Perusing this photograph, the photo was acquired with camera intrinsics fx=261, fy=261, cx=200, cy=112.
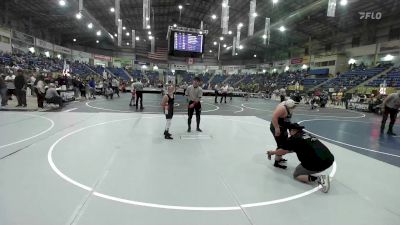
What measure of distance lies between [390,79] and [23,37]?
41519 mm

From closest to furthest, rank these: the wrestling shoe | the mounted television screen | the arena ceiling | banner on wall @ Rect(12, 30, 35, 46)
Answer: the wrestling shoe
the mounted television screen
the arena ceiling
banner on wall @ Rect(12, 30, 35, 46)

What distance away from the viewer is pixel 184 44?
52.0 feet

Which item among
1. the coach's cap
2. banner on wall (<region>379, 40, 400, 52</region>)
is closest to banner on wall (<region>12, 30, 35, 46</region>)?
the coach's cap

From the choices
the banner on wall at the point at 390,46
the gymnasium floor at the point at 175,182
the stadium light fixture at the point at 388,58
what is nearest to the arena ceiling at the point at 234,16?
the banner on wall at the point at 390,46

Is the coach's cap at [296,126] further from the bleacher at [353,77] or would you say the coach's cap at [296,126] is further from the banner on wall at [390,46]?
the banner on wall at [390,46]

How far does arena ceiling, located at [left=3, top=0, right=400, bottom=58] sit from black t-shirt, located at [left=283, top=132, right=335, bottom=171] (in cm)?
2007

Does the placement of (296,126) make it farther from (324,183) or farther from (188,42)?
(188,42)

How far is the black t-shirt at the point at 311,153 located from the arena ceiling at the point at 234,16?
2007cm

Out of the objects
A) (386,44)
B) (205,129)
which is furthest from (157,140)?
(386,44)

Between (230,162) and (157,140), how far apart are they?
7.71ft

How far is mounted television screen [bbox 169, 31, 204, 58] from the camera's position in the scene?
1574cm

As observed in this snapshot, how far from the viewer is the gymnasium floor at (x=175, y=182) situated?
312cm

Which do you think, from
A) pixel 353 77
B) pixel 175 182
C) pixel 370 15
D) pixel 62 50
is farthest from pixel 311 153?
pixel 62 50

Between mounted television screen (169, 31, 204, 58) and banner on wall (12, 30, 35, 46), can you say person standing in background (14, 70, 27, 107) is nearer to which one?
mounted television screen (169, 31, 204, 58)
